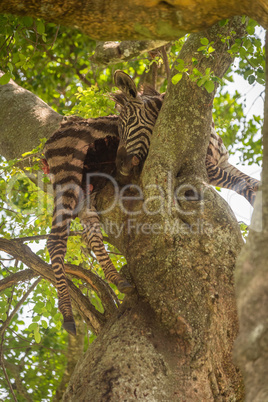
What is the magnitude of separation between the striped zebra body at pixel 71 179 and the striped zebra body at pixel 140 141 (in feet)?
0.89

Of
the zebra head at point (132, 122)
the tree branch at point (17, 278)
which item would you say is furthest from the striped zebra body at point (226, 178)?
the tree branch at point (17, 278)

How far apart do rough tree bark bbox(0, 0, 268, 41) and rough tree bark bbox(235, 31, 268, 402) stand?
4.11 ft

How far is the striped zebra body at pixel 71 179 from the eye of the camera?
4.09 meters

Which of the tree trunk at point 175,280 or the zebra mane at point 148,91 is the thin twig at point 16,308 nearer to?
Result: the tree trunk at point 175,280

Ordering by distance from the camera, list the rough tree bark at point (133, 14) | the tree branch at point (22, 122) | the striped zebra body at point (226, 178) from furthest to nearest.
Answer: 1. the tree branch at point (22, 122)
2. the striped zebra body at point (226, 178)
3. the rough tree bark at point (133, 14)

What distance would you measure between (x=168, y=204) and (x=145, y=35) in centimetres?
136

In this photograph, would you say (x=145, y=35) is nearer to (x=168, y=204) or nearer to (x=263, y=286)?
(x=168, y=204)

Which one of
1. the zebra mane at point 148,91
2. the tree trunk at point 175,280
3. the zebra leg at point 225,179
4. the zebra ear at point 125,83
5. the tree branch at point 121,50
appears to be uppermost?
the tree branch at point 121,50

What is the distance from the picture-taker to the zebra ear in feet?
14.6

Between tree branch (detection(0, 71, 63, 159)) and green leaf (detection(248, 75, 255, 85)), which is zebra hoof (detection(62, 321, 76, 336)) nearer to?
tree branch (detection(0, 71, 63, 159))

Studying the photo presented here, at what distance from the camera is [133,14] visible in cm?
267

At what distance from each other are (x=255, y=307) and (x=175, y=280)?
1424 mm

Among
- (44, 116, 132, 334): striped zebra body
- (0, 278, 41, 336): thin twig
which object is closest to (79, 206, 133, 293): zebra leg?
(44, 116, 132, 334): striped zebra body

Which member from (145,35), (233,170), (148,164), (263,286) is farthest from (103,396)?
(233,170)
